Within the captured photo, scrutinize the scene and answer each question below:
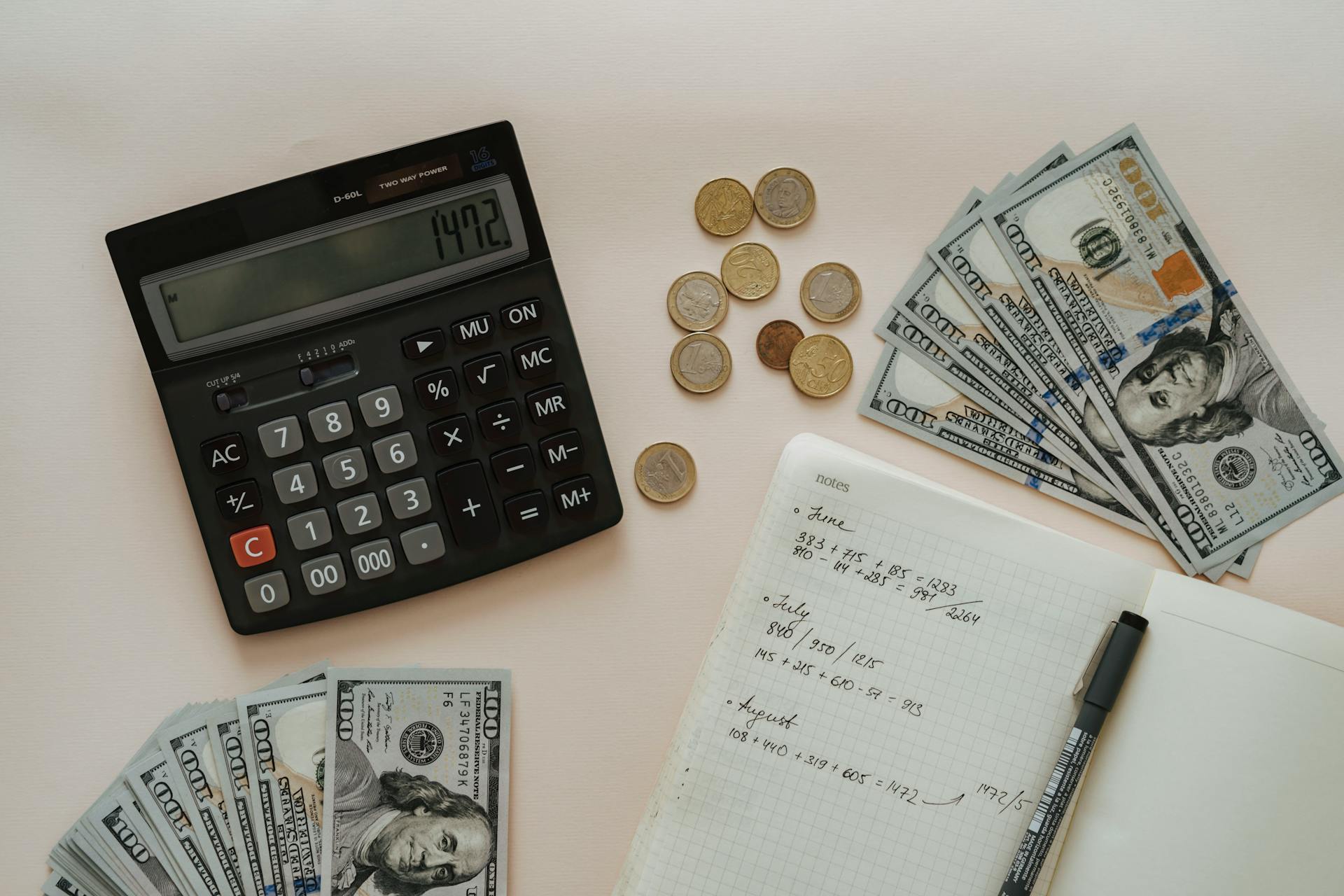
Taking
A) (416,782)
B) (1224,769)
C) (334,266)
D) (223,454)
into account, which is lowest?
(1224,769)

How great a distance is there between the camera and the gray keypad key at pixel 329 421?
2.05ft

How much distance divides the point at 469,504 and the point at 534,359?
0.12m

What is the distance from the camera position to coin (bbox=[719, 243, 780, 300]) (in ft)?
2.19

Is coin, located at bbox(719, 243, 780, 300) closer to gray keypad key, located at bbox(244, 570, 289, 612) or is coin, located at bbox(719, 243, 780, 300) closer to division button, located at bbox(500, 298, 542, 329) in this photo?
division button, located at bbox(500, 298, 542, 329)

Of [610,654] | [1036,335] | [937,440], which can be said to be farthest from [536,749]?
[1036,335]

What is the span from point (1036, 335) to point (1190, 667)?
27 centimetres

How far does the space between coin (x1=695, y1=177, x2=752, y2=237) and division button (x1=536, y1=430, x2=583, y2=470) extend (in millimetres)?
192

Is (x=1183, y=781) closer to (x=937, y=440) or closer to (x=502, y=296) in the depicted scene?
(x=937, y=440)

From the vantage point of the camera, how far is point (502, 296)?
63cm

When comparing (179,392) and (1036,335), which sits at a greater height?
(179,392)

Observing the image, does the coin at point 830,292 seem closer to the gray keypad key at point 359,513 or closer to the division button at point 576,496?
the division button at point 576,496

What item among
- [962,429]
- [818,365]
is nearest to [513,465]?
[818,365]

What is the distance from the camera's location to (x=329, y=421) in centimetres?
63

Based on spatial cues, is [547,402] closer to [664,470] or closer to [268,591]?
[664,470]
